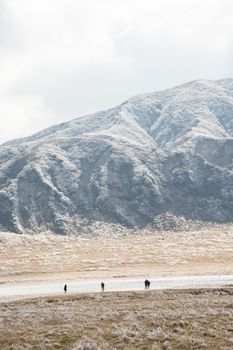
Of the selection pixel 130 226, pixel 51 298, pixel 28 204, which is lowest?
pixel 51 298

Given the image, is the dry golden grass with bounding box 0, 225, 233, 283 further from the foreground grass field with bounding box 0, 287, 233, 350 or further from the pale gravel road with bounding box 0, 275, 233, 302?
the foreground grass field with bounding box 0, 287, 233, 350

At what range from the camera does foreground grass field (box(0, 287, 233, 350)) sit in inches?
1127

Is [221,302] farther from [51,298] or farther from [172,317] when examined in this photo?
[51,298]

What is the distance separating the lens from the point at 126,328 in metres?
32.8

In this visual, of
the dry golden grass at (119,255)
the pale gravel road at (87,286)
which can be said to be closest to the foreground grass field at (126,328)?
the pale gravel road at (87,286)

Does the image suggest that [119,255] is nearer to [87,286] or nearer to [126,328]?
[87,286]

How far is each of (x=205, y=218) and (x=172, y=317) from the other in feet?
531

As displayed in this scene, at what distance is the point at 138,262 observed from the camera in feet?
403

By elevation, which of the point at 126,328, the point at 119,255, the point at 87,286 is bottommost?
the point at 87,286

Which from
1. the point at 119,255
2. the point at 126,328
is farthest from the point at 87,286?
the point at 119,255

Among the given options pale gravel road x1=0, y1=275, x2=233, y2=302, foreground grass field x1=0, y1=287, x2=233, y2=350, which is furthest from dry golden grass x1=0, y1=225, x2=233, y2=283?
foreground grass field x1=0, y1=287, x2=233, y2=350

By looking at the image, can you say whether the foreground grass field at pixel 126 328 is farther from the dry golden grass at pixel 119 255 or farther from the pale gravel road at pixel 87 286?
the dry golden grass at pixel 119 255

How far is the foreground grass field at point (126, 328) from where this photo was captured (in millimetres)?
28625

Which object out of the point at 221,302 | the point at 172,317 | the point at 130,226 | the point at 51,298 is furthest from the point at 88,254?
the point at 172,317
